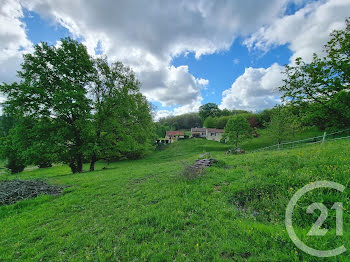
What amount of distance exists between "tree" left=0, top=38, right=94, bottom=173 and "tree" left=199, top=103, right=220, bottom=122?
232 feet

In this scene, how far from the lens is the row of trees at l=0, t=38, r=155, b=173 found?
11742mm

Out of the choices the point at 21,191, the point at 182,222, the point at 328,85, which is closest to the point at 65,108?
the point at 21,191

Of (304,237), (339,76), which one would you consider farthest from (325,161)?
(339,76)

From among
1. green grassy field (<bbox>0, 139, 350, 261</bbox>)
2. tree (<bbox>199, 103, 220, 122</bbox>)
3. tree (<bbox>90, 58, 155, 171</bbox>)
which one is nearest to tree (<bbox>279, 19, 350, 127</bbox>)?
green grassy field (<bbox>0, 139, 350, 261</bbox>)

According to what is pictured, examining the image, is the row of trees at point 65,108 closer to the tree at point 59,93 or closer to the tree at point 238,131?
the tree at point 59,93

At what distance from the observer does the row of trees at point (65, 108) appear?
38.5ft

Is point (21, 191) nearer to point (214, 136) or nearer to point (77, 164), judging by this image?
point (77, 164)

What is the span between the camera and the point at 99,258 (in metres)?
2.44

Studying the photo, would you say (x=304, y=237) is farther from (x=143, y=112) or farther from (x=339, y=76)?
(x=143, y=112)

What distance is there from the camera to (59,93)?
1143 cm

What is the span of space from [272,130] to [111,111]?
29580 millimetres

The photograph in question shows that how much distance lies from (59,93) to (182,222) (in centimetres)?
1479

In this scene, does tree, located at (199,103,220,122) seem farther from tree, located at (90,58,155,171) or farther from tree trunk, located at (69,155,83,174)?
tree trunk, located at (69,155,83,174)

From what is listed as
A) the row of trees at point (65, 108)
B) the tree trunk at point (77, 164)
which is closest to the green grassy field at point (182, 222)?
the row of trees at point (65, 108)
